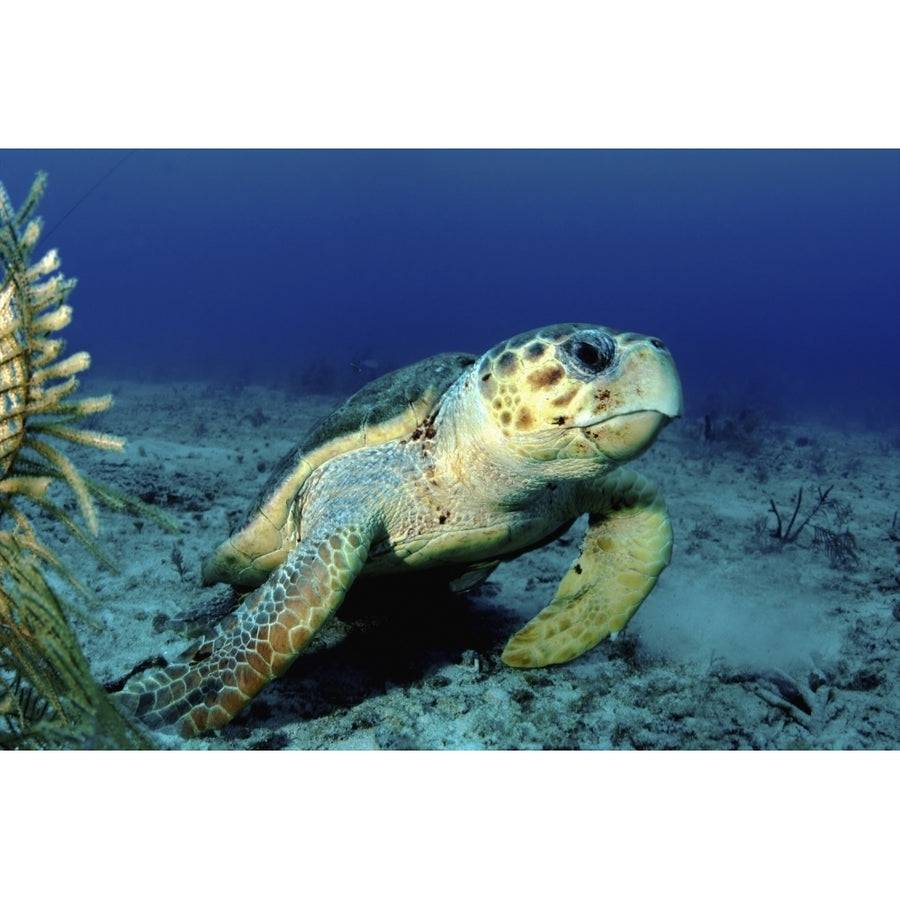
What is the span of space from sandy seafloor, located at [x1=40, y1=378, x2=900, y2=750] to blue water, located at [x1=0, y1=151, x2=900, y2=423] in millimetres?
68277

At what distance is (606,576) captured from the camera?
9.27ft

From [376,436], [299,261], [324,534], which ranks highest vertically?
[299,261]

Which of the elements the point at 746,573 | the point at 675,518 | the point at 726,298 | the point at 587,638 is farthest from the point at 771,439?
the point at 726,298

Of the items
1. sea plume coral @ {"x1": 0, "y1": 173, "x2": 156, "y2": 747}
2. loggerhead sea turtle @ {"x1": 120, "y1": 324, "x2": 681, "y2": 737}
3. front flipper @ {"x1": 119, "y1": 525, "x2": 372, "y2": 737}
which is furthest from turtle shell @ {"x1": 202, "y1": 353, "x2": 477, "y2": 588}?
sea plume coral @ {"x1": 0, "y1": 173, "x2": 156, "y2": 747}

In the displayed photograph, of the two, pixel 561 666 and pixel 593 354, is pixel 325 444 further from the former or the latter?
pixel 561 666

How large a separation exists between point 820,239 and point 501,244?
58067 mm

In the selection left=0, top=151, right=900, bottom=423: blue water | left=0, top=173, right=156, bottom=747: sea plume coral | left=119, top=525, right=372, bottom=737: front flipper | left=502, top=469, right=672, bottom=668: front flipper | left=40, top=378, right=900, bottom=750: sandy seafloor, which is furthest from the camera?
left=0, top=151, right=900, bottom=423: blue water

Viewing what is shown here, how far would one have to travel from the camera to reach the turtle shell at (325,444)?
2.72 meters

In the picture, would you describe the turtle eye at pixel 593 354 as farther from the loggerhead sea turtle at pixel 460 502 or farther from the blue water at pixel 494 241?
the blue water at pixel 494 241

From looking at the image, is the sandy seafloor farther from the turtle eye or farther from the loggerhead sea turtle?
the turtle eye

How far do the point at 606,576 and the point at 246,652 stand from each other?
65.9 inches

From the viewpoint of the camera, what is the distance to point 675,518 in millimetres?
5344

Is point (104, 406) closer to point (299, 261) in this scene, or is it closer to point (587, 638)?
point (587, 638)

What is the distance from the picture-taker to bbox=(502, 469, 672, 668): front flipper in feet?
8.64
